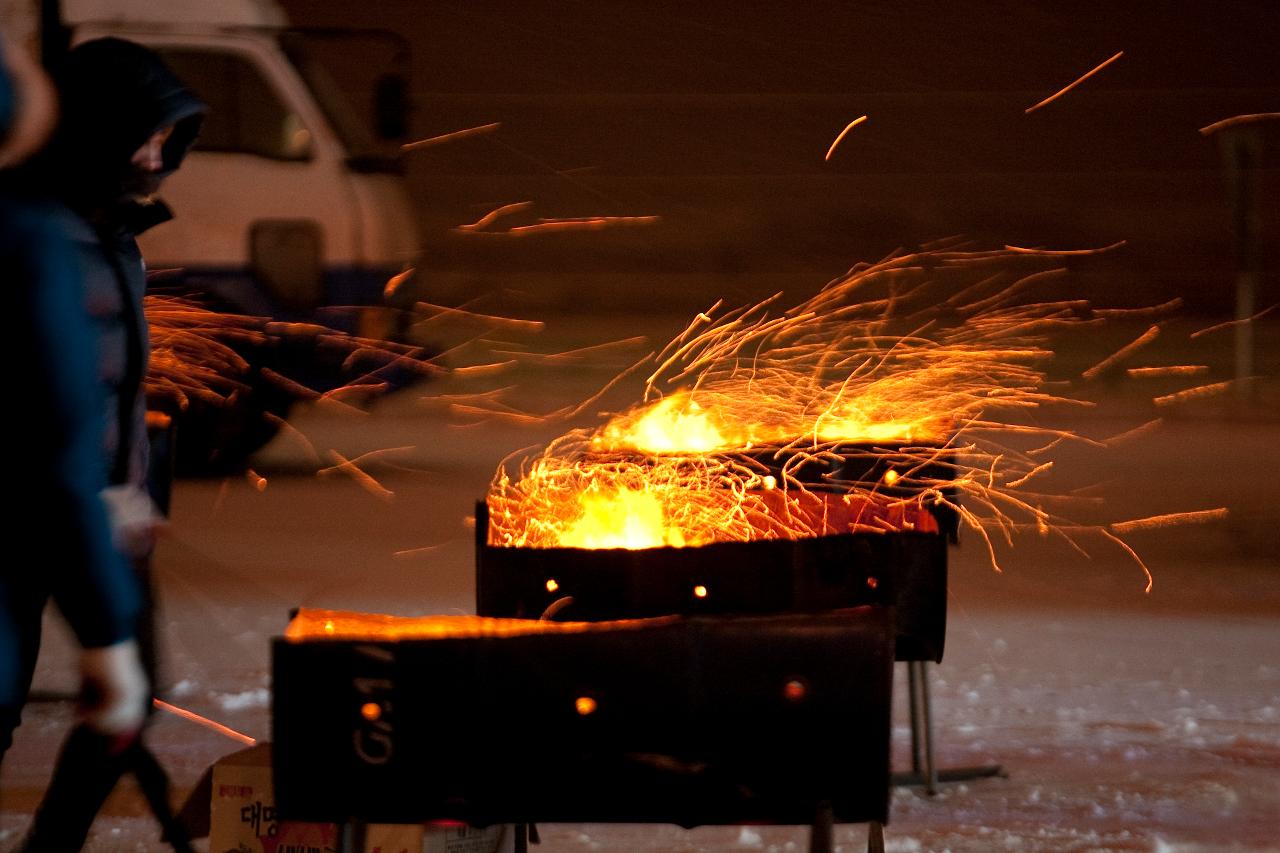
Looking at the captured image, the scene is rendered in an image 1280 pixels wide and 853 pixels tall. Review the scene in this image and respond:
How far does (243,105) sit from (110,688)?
8641 mm

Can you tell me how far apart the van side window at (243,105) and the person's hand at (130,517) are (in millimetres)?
7835

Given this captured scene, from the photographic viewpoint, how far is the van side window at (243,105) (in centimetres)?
1041

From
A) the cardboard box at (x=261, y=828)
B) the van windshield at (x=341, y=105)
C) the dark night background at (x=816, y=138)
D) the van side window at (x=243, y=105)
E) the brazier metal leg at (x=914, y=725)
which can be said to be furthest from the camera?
the dark night background at (x=816, y=138)

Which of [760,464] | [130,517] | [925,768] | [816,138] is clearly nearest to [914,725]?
[925,768]

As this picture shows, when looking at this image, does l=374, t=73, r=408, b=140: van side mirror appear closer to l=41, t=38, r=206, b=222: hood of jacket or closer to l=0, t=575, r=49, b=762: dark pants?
l=41, t=38, r=206, b=222: hood of jacket

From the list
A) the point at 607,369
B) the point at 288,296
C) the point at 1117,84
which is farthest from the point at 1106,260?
the point at 288,296

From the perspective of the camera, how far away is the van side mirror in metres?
11.0

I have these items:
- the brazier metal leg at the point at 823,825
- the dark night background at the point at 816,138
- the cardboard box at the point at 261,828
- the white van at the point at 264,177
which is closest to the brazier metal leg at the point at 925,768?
the cardboard box at the point at 261,828

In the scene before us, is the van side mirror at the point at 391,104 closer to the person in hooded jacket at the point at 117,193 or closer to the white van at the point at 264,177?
the white van at the point at 264,177

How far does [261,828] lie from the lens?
3.33 metres

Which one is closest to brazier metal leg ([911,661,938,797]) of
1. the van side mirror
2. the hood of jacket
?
the hood of jacket

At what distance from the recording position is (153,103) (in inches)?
109

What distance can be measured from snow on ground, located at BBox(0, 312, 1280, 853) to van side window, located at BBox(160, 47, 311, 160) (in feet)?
6.76

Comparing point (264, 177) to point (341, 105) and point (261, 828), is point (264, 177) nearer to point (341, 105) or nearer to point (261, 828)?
point (341, 105)
